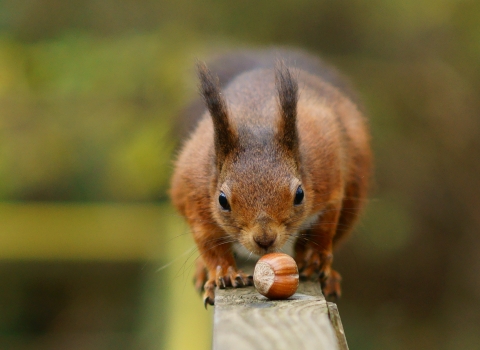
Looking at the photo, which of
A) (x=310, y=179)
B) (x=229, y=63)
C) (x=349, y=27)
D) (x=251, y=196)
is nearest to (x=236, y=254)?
(x=310, y=179)

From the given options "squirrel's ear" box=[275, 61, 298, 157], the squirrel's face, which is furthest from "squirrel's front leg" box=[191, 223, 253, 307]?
"squirrel's ear" box=[275, 61, 298, 157]

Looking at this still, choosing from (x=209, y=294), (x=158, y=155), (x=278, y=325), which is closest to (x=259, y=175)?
(x=209, y=294)

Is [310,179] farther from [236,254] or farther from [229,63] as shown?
[229,63]

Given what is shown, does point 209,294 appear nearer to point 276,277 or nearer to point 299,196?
point 299,196

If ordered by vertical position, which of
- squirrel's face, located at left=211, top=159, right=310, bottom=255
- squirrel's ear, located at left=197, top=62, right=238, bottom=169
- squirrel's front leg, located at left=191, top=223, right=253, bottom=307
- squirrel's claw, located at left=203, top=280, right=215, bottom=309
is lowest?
squirrel's claw, located at left=203, top=280, right=215, bottom=309

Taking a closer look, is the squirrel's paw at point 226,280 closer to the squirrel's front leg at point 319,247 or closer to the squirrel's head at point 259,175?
the squirrel's head at point 259,175

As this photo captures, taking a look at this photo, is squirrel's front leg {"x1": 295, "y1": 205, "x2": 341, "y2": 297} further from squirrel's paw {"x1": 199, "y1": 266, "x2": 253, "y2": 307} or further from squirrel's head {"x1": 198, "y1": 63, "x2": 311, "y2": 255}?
squirrel's paw {"x1": 199, "y1": 266, "x2": 253, "y2": 307}

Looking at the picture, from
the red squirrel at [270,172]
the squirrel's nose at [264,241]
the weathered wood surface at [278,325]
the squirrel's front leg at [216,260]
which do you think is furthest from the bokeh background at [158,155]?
the weathered wood surface at [278,325]

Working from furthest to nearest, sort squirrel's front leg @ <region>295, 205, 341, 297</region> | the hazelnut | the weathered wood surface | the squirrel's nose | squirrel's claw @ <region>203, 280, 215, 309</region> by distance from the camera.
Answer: squirrel's front leg @ <region>295, 205, 341, 297</region> → squirrel's claw @ <region>203, 280, 215, 309</region> → the squirrel's nose → the hazelnut → the weathered wood surface
